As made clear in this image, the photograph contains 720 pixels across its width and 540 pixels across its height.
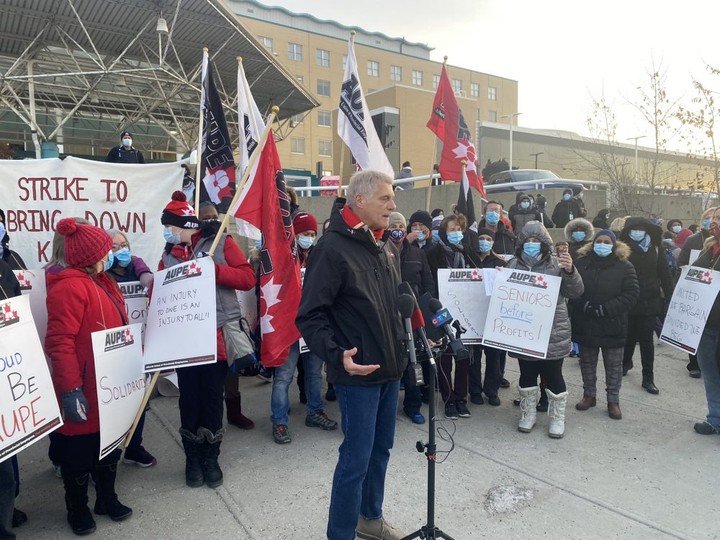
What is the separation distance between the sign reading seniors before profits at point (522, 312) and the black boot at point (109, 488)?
10.8 feet

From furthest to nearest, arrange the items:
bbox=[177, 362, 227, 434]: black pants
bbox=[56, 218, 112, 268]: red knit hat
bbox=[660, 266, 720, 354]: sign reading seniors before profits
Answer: bbox=[660, 266, 720, 354]: sign reading seniors before profits, bbox=[177, 362, 227, 434]: black pants, bbox=[56, 218, 112, 268]: red knit hat

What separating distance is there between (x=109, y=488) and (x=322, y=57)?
60.8m

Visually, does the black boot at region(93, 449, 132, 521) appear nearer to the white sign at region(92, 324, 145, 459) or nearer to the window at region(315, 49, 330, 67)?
the white sign at region(92, 324, 145, 459)

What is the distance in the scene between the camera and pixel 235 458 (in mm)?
4363

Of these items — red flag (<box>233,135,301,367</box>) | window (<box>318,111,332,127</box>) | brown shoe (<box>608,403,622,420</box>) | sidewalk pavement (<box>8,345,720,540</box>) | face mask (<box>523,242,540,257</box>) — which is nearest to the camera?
sidewalk pavement (<box>8,345,720,540</box>)

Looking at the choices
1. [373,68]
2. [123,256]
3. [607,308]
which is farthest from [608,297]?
[373,68]

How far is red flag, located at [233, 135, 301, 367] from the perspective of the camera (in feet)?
13.9

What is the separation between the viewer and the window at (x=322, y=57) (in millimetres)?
58591

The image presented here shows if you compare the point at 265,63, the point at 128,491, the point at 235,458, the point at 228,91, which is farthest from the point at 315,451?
the point at 228,91

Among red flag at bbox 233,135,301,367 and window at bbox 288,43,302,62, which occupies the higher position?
window at bbox 288,43,302,62

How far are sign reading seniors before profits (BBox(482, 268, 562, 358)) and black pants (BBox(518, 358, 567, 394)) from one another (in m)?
0.16

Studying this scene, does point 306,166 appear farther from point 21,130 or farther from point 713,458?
point 713,458

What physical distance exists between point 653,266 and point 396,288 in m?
4.62

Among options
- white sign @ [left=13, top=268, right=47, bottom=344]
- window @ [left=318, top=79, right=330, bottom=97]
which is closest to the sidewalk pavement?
white sign @ [left=13, top=268, right=47, bottom=344]
